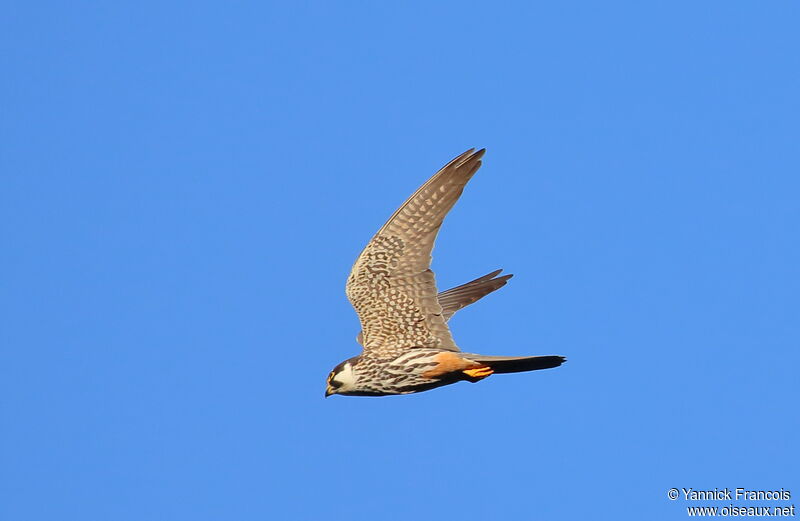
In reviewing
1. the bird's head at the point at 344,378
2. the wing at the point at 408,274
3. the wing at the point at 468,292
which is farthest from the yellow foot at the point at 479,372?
the wing at the point at 468,292

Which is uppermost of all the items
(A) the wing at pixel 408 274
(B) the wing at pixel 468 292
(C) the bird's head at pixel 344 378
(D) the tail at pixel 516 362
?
(B) the wing at pixel 468 292

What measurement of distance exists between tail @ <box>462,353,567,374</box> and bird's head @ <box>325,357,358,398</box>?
1.20m

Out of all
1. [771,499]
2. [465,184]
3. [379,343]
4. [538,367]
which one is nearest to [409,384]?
[379,343]

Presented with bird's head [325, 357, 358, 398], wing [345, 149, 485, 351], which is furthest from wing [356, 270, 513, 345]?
bird's head [325, 357, 358, 398]

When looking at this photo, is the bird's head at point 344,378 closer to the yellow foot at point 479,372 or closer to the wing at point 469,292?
the yellow foot at point 479,372

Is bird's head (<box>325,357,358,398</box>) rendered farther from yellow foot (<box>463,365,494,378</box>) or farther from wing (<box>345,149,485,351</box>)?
yellow foot (<box>463,365,494,378</box>)

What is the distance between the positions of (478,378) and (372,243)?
181cm

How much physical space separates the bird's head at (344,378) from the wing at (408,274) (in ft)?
1.22

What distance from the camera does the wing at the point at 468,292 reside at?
44.2 feet

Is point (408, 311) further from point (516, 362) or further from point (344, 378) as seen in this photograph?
point (516, 362)

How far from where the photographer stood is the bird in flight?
10719mm

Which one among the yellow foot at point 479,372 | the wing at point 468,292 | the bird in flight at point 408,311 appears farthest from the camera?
the wing at point 468,292

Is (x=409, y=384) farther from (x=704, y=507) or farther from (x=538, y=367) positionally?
(x=704, y=507)

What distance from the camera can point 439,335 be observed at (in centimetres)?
1117
